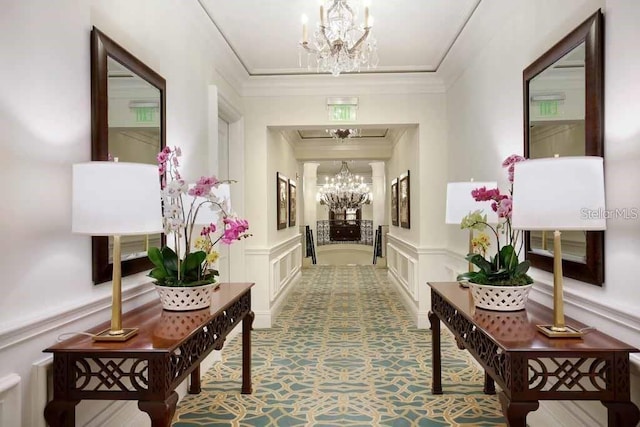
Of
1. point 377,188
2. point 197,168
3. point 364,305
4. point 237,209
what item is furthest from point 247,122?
point 377,188

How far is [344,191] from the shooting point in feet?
49.4

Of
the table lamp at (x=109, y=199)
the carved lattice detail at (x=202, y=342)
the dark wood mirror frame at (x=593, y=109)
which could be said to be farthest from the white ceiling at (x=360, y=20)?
the carved lattice detail at (x=202, y=342)

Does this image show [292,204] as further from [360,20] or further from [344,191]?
[344,191]

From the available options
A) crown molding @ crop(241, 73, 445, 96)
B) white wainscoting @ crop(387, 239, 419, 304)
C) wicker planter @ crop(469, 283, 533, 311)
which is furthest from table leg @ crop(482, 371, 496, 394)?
crown molding @ crop(241, 73, 445, 96)

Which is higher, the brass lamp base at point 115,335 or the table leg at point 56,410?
the brass lamp base at point 115,335

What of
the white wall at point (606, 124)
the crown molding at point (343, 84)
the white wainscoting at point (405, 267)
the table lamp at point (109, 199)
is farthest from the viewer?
the white wainscoting at point (405, 267)

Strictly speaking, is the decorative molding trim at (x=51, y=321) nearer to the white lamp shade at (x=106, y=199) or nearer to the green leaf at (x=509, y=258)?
the white lamp shade at (x=106, y=199)

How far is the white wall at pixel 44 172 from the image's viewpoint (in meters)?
1.58

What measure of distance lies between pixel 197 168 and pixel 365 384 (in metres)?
2.30

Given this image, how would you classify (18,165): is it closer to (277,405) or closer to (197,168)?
(197,168)

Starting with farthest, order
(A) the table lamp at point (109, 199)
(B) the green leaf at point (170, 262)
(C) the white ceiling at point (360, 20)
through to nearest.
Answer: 1. (C) the white ceiling at point (360, 20)
2. (B) the green leaf at point (170, 262)
3. (A) the table lamp at point (109, 199)

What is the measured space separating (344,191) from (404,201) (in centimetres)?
834

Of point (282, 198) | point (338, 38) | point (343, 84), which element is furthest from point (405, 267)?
point (338, 38)

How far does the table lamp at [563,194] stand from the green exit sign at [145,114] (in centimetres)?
215
